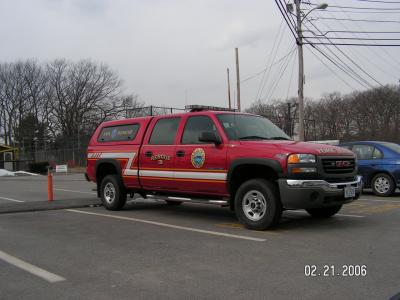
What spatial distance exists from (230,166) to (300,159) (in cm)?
122

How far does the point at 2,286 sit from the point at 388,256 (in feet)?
14.5

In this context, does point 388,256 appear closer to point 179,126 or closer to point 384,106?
point 179,126

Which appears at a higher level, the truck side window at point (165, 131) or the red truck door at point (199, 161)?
the truck side window at point (165, 131)

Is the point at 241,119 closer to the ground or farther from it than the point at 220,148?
farther from it

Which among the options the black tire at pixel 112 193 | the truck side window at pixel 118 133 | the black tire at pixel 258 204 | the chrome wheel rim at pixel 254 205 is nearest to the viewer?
the black tire at pixel 258 204

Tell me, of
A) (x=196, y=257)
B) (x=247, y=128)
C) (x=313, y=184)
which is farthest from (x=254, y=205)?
(x=196, y=257)

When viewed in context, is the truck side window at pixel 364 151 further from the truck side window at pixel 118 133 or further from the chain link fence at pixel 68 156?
the chain link fence at pixel 68 156

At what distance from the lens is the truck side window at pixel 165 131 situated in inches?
352

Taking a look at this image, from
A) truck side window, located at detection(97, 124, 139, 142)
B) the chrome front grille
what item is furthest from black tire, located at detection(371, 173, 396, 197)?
truck side window, located at detection(97, 124, 139, 142)

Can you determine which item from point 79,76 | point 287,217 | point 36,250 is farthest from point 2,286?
point 79,76

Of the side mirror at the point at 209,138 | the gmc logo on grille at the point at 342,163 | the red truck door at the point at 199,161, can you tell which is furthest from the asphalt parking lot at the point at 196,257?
the side mirror at the point at 209,138

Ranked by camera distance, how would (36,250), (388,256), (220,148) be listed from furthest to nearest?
(220,148) → (36,250) → (388,256)

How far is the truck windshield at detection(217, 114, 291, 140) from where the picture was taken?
802 centimetres

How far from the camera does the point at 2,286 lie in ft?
15.5
